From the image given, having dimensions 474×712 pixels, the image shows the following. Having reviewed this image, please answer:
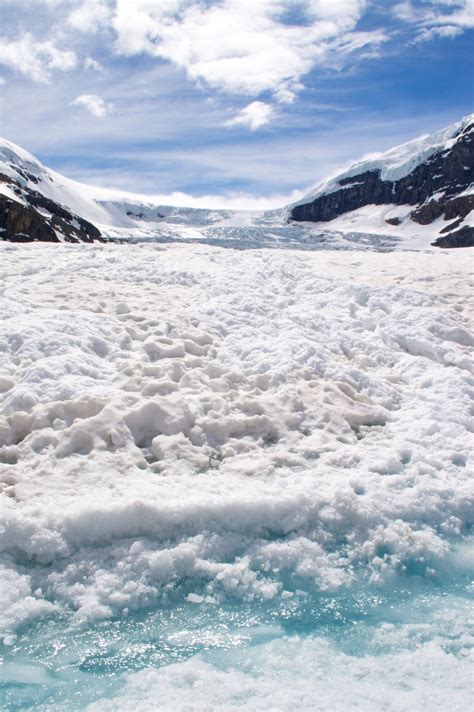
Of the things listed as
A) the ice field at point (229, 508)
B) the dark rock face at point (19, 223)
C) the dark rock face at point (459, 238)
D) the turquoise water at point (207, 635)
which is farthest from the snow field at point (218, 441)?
the dark rock face at point (459, 238)

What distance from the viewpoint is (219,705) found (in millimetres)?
3859

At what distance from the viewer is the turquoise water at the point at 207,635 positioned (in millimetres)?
4086

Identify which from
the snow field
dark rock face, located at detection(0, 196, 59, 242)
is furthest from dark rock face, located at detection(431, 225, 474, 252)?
the snow field

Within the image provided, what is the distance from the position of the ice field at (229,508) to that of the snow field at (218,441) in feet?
0.09

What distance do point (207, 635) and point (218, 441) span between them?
303 centimetres

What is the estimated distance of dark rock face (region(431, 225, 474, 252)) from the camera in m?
176

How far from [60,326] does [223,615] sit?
6.25 m

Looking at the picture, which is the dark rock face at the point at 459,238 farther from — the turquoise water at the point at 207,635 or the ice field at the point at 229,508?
the turquoise water at the point at 207,635

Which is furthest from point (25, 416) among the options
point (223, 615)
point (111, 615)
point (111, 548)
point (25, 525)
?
point (223, 615)

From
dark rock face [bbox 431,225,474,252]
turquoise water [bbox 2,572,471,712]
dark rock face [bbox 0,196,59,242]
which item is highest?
dark rock face [bbox 431,225,474,252]

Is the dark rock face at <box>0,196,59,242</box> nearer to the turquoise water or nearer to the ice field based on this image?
the ice field

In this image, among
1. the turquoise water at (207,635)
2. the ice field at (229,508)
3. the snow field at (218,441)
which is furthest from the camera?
the snow field at (218,441)

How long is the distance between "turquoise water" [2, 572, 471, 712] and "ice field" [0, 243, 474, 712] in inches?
0.6

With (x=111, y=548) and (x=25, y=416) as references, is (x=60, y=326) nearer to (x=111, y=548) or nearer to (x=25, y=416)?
(x=25, y=416)
